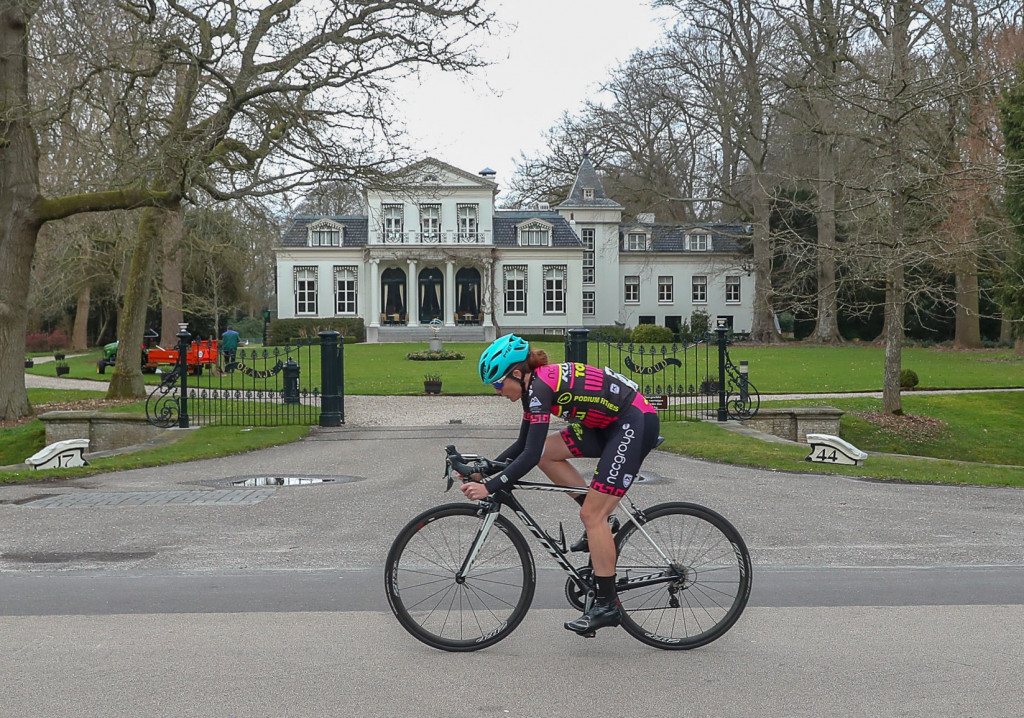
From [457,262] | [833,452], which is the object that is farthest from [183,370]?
[457,262]

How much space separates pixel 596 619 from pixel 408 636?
112cm

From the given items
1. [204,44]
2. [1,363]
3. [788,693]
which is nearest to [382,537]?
[788,693]

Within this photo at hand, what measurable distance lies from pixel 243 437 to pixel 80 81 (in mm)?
7178

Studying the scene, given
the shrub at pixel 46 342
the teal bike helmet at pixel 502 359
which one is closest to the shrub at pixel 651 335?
the shrub at pixel 46 342

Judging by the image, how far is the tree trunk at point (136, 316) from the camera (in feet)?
74.8

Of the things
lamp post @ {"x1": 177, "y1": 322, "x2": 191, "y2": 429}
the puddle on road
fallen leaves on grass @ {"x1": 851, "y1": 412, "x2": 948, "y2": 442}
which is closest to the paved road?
the puddle on road

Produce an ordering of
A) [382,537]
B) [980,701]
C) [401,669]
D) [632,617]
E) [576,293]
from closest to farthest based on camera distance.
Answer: [980,701] → [401,669] → [632,617] → [382,537] → [576,293]

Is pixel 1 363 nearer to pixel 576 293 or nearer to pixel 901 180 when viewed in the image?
pixel 901 180

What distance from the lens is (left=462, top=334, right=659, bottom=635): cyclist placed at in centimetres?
496

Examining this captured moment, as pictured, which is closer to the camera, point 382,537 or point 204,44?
point 382,537

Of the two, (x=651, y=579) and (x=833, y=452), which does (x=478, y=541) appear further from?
(x=833, y=452)

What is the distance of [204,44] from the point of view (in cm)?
1766

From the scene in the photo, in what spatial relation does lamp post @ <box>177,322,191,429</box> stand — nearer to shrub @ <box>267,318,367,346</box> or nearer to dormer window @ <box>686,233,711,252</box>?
shrub @ <box>267,318,367,346</box>

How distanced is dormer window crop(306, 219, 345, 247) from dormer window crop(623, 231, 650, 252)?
19.7 meters
